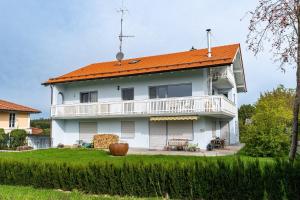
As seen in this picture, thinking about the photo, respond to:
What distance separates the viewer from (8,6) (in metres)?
14.9

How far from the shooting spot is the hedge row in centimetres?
746

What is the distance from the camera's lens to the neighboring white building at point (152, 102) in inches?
828

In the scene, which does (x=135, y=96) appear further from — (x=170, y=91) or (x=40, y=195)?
(x=40, y=195)

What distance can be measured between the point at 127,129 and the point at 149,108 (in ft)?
11.0

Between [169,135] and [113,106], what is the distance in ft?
16.5

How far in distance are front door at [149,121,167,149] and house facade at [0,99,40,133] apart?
58.9ft

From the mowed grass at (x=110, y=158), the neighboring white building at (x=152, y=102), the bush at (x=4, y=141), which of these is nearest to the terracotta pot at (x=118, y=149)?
the mowed grass at (x=110, y=158)

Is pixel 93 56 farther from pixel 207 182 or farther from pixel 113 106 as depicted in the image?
Result: pixel 207 182

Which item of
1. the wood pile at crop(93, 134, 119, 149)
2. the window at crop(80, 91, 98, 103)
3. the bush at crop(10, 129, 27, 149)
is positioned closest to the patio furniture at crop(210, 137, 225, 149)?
the wood pile at crop(93, 134, 119, 149)

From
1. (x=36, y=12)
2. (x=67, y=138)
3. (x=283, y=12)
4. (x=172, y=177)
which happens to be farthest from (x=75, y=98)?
(x=283, y=12)

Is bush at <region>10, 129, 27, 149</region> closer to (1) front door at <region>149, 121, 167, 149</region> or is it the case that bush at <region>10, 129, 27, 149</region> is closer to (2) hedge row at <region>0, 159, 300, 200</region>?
(1) front door at <region>149, 121, 167, 149</region>

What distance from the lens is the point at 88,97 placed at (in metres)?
27.2

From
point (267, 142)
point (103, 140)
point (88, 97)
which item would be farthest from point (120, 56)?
point (267, 142)

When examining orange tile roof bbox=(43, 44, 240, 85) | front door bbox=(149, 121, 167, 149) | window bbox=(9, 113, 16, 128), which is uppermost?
orange tile roof bbox=(43, 44, 240, 85)
